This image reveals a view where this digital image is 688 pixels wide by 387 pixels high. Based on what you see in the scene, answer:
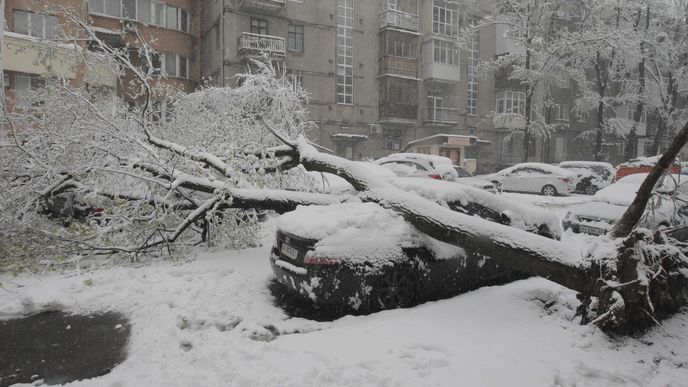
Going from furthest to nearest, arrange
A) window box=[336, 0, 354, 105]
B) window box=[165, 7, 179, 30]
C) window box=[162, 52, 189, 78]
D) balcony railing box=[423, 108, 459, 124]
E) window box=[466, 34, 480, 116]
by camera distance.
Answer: window box=[466, 34, 480, 116]
balcony railing box=[423, 108, 459, 124]
window box=[336, 0, 354, 105]
window box=[162, 52, 189, 78]
window box=[165, 7, 179, 30]

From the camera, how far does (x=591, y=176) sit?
62.4 ft

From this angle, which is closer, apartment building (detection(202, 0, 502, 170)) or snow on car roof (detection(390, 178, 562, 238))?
snow on car roof (detection(390, 178, 562, 238))

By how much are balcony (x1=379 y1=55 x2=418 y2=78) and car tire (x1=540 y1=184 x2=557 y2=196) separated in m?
14.7

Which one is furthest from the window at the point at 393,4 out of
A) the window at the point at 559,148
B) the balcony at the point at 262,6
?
the window at the point at 559,148

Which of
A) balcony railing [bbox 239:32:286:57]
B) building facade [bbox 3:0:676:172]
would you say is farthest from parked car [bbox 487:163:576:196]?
balcony railing [bbox 239:32:286:57]

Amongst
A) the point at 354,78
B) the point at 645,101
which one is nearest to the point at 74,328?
the point at 354,78

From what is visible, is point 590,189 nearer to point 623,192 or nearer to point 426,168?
point 426,168

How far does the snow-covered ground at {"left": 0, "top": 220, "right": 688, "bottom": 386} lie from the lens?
3295mm

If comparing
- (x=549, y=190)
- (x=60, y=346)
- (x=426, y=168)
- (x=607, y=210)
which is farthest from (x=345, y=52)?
(x=60, y=346)

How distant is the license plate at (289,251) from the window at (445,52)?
2878 cm

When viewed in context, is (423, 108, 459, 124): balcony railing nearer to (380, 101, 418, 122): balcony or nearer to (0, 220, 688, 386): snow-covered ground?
(380, 101, 418, 122): balcony

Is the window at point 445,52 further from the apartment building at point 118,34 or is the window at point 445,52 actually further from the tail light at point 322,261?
the tail light at point 322,261

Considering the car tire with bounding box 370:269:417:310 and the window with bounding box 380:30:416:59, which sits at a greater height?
the window with bounding box 380:30:416:59

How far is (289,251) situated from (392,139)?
88.1 feet
